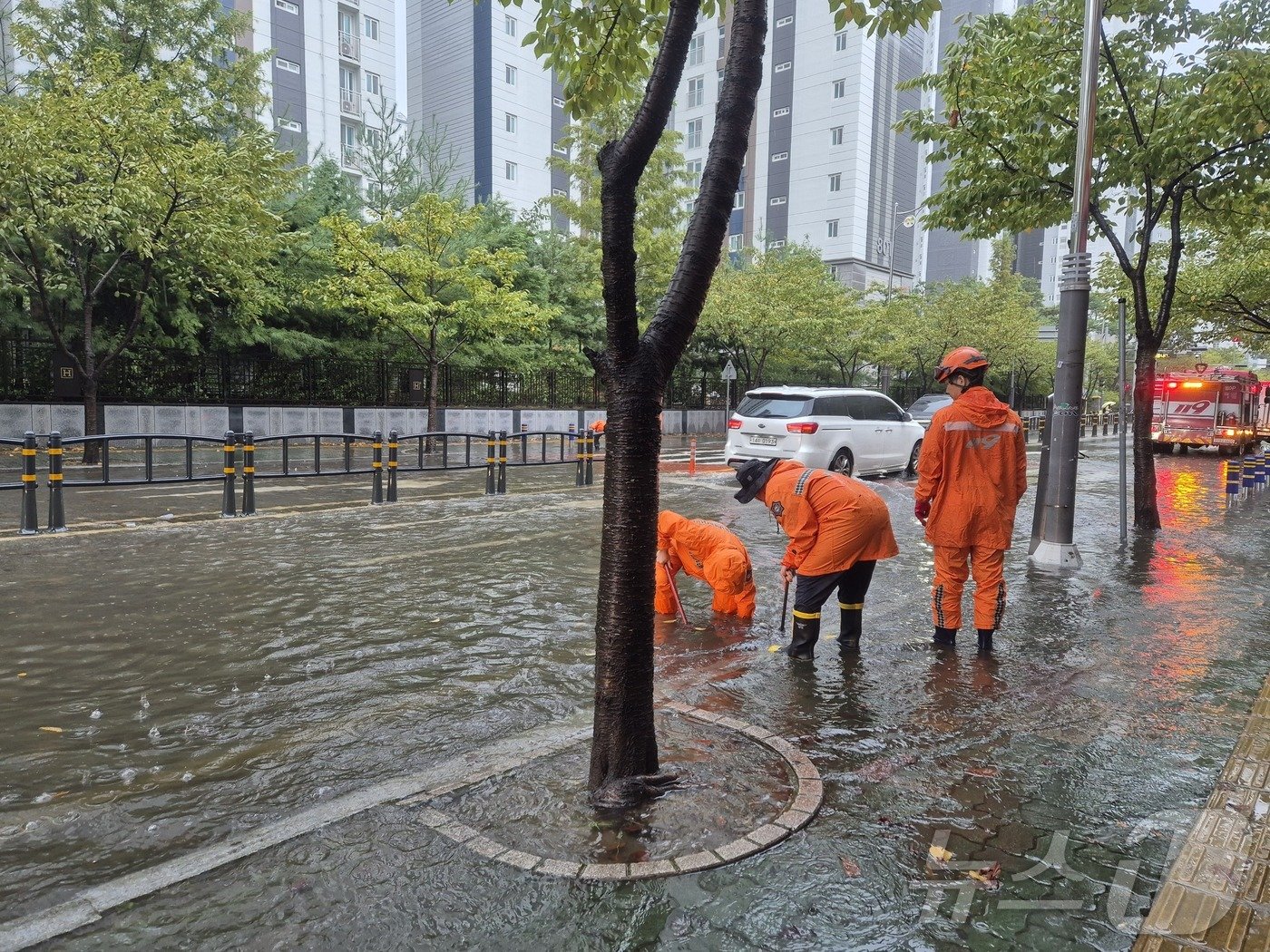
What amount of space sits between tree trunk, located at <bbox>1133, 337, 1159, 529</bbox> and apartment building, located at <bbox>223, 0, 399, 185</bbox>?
118ft

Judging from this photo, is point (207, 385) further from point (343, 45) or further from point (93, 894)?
point (343, 45)

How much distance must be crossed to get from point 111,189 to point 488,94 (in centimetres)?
3358

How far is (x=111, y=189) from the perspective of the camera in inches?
607

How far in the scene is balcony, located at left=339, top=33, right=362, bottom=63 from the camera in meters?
43.0

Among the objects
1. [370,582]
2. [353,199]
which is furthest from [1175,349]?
[370,582]

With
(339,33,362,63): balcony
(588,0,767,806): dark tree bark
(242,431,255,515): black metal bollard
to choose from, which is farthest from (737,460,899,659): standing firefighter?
(339,33,362,63): balcony

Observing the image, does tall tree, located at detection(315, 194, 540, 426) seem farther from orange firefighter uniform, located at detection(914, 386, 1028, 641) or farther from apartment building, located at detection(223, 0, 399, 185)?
apartment building, located at detection(223, 0, 399, 185)

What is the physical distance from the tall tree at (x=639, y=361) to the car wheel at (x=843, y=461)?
1243 centimetres

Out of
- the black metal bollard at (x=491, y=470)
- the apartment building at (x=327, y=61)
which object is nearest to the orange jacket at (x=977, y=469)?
the black metal bollard at (x=491, y=470)

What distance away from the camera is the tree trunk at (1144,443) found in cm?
1105

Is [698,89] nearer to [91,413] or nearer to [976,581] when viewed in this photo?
[91,413]

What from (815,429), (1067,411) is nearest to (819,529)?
(1067,411)

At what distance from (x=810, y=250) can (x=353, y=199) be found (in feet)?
58.9

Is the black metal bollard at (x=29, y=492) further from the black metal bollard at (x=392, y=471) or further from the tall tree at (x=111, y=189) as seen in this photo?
the tall tree at (x=111, y=189)
